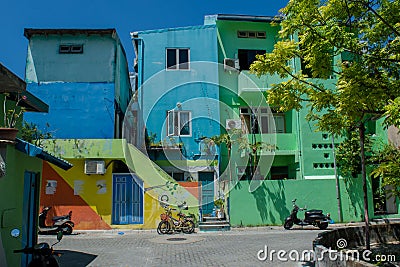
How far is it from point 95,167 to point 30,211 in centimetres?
731

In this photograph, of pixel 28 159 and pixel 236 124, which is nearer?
pixel 28 159

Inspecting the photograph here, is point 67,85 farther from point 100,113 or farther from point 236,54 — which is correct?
point 236,54

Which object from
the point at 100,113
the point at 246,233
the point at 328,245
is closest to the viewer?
the point at 328,245

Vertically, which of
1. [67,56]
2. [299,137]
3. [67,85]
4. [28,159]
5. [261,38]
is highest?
[261,38]

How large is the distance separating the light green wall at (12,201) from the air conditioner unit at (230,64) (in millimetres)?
13778

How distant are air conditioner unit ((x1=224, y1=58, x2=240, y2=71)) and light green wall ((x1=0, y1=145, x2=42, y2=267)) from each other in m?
13.8

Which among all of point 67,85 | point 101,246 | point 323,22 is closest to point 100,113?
point 67,85

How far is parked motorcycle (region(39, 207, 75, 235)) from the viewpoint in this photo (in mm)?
13784

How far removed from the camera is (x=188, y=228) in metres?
14.4

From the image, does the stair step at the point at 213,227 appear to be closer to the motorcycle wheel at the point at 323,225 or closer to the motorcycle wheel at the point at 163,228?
the motorcycle wheel at the point at 163,228

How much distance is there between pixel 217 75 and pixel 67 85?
25.0 feet

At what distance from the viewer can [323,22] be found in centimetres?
769

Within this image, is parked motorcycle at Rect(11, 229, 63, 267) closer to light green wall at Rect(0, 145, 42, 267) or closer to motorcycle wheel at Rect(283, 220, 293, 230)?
light green wall at Rect(0, 145, 42, 267)

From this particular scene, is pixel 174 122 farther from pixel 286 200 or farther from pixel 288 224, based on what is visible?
pixel 288 224
